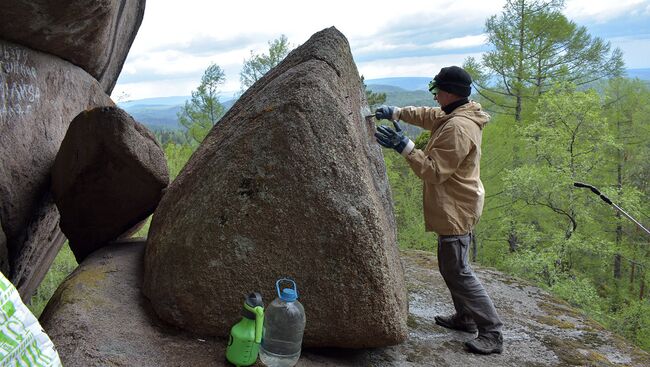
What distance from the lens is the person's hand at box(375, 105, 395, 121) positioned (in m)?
4.92

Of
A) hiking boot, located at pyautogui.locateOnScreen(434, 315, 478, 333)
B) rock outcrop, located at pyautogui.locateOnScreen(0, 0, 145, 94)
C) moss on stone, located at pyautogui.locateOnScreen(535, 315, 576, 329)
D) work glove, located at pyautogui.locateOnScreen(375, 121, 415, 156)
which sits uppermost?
rock outcrop, located at pyautogui.locateOnScreen(0, 0, 145, 94)

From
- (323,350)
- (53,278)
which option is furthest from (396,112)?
(53,278)

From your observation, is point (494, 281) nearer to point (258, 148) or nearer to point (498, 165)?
point (258, 148)

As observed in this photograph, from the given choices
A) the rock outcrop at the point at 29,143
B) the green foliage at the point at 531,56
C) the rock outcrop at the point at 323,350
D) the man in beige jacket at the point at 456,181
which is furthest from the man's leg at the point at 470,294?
the green foliage at the point at 531,56

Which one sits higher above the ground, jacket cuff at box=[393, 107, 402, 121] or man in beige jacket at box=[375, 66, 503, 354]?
jacket cuff at box=[393, 107, 402, 121]

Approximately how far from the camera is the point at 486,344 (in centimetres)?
429

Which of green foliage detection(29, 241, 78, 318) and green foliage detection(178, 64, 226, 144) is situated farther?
green foliage detection(178, 64, 226, 144)

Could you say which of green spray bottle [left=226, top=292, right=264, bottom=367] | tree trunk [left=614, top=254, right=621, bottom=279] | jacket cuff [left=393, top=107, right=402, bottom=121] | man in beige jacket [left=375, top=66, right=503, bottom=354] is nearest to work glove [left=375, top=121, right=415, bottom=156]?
man in beige jacket [left=375, top=66, right=503, bottom=354]

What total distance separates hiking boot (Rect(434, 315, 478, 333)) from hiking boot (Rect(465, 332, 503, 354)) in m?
0.33

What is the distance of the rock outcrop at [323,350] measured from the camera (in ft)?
10.3

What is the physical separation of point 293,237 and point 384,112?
208 centimetres

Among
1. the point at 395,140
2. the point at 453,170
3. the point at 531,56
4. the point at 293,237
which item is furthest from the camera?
the point at 531,56

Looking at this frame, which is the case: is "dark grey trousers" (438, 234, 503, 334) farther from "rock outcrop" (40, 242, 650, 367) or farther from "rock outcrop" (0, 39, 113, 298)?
"rock outcrop" (0, 39, 113, 298)

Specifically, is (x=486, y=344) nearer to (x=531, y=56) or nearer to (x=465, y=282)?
(x=465, y=282)
